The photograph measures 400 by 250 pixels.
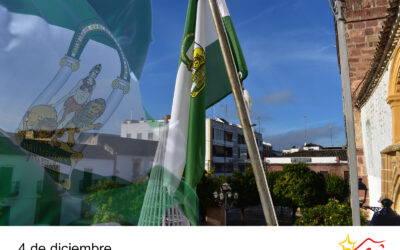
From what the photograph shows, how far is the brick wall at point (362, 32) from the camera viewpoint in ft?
39.0

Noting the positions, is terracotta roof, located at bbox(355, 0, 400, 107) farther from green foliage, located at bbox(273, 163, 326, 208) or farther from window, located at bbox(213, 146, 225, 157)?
window, located at bbox(213, 146, 225, 157)

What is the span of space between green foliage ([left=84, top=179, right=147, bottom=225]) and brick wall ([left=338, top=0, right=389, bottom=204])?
421 inches

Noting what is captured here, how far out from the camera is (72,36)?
3557 mm

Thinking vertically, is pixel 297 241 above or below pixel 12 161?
below

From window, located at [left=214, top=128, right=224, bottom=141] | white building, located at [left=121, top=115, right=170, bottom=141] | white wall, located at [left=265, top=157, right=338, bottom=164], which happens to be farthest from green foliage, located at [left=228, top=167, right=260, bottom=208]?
white building, located at [left=121, top=115, right=170, bottom=141]

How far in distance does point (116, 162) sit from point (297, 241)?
7.26 ft

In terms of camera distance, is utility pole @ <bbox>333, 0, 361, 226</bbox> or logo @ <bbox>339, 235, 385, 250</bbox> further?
utility pole @ <bbox>333, 0, 361, 226</bbox>

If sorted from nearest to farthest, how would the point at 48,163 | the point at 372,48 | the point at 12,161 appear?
the point at 12,161 < the point at 48,163 < the point at 372,48

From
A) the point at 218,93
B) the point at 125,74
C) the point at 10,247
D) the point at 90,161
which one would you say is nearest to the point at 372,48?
the point at 218,93

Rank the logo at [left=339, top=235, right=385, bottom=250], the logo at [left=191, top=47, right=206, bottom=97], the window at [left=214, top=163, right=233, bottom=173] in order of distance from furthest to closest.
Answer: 1. the window at [left=214, top=163, right=233, bottom=173]
2. the logo at [left=191, top=47, right=206, bottom=97]
3. the logo at [left=339, top=235, right=385, bottom=250]

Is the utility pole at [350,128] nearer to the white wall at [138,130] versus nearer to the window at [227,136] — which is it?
the white wall at [138,130]

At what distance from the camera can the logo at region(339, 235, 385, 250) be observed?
10.4ft

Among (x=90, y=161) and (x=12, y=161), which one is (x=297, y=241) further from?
(x=12, y=161)

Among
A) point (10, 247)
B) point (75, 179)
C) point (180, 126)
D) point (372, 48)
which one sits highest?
point (372, 48)
